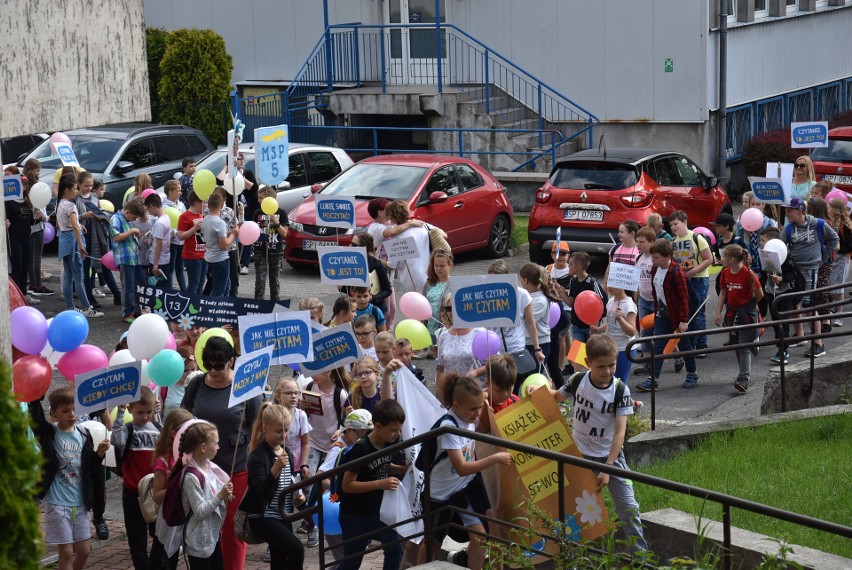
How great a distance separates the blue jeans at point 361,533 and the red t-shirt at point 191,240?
305 inches

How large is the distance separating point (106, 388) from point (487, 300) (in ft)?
9.25

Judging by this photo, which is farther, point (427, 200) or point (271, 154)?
point (427, 200)

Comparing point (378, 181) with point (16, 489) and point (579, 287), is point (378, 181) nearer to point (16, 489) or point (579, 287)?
point (579, 287)

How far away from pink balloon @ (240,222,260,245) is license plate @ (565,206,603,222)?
467 cm

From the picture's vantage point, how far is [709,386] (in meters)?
12.0

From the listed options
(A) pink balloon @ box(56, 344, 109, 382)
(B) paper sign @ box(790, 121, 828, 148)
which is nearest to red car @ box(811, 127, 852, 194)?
(B) paper sign @ box(790, 121, 828, 148)

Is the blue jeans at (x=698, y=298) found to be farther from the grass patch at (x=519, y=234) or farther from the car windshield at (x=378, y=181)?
the grass patch at (x=519, y=234)

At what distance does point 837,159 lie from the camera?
765 inches

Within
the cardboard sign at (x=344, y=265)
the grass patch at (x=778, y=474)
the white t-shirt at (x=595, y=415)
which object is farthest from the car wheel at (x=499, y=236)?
the white t-shirt at (x=595, y=415)

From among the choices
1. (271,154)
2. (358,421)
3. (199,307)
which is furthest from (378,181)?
(358,421)

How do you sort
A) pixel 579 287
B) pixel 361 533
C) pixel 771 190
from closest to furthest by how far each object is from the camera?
1. pixel 361 533
2. pixel 579 287
3. pixel 771 190

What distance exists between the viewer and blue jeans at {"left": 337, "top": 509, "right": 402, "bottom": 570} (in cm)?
723

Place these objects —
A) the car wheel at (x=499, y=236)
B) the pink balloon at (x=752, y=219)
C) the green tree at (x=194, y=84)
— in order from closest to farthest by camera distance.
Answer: the pink balloon at (x=752, y=219) → the car wheel at (x=499, y=236) → the green tree at (x=194, y=84)

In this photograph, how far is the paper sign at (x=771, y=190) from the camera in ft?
45.3
